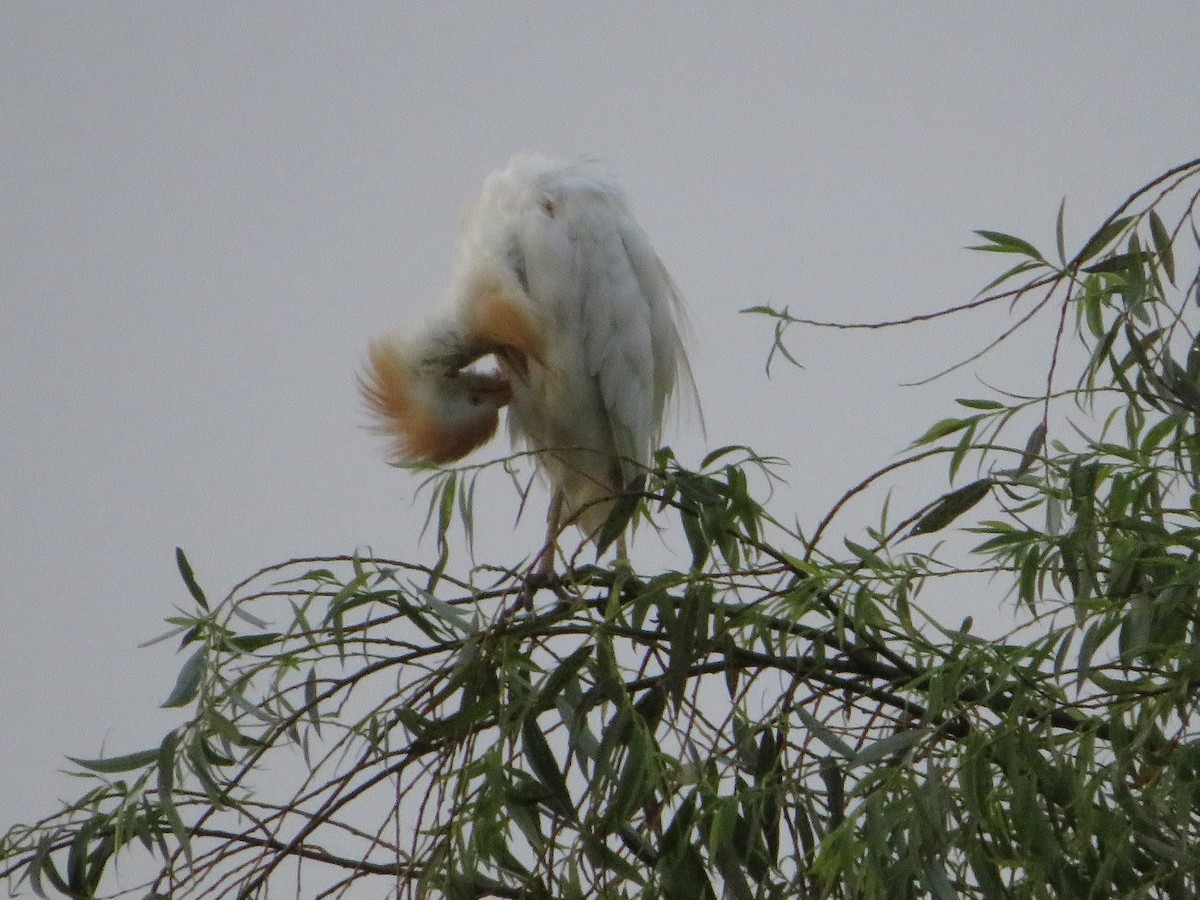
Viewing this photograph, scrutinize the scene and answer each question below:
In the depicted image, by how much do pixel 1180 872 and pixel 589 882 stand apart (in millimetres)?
315

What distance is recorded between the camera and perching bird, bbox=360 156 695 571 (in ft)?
6.60

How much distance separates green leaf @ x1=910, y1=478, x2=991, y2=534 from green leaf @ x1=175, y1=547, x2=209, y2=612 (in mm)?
446

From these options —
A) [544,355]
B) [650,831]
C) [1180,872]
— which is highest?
[544,355]

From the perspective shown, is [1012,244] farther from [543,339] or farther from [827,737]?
[543,339]

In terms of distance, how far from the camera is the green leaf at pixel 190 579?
3.22ft

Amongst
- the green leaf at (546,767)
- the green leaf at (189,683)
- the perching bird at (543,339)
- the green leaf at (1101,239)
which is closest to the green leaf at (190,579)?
the green leaf at (189,683)

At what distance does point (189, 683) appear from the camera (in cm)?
96

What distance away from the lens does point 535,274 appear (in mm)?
2012

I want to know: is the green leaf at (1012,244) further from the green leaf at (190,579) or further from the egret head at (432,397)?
the egret head at (432,397)

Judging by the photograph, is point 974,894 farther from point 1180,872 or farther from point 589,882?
point 589,882

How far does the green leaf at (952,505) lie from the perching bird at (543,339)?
3.33ft

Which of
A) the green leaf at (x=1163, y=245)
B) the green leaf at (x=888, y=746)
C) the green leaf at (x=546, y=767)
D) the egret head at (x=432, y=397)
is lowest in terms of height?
the green leaf at (x=888, y=746)

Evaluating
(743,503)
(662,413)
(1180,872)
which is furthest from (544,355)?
(1180,872)

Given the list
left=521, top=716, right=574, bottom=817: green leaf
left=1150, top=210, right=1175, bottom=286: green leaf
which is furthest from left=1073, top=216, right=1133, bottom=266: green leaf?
left=521, top=716, right=574, bottom=817: green leaf
